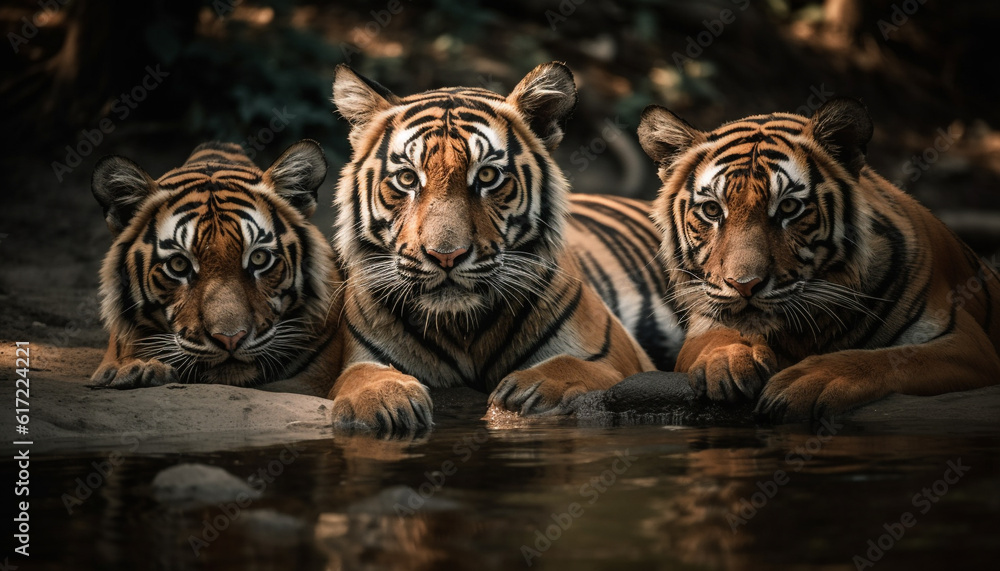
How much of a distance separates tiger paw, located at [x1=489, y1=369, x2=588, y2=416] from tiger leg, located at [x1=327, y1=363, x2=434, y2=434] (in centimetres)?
29

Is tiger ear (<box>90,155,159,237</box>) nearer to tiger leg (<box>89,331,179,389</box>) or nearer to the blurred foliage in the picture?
tiger leg (<box>89,331,179,389</box>)

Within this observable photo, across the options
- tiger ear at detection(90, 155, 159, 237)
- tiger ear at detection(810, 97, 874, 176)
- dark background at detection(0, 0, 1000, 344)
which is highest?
dark background at detection(0, 0, 1000, 344)

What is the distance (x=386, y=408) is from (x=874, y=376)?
5.44 ft

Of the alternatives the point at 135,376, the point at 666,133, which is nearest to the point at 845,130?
the point at 666,133

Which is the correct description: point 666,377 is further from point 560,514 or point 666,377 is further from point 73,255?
point 73,255

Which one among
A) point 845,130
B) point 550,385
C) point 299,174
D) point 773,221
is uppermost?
point 845,130

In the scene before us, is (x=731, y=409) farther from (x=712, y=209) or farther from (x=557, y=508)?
(x=557, y=508)

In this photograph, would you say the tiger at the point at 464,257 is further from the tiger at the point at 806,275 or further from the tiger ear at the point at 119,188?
the tiger ear at the point at 119,188

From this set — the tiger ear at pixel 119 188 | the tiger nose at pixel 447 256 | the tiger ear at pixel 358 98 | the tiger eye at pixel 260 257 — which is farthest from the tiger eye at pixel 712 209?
the tiger ear at pixel 119 188

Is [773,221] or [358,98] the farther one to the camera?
[358,98]

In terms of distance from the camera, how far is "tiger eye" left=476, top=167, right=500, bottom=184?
13.3 feet

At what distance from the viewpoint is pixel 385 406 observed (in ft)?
12.3

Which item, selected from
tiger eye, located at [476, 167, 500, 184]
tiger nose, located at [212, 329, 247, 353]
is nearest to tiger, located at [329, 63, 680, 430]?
tiger eye, located at [476, 167, 500, 184]

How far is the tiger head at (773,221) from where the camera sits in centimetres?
376
